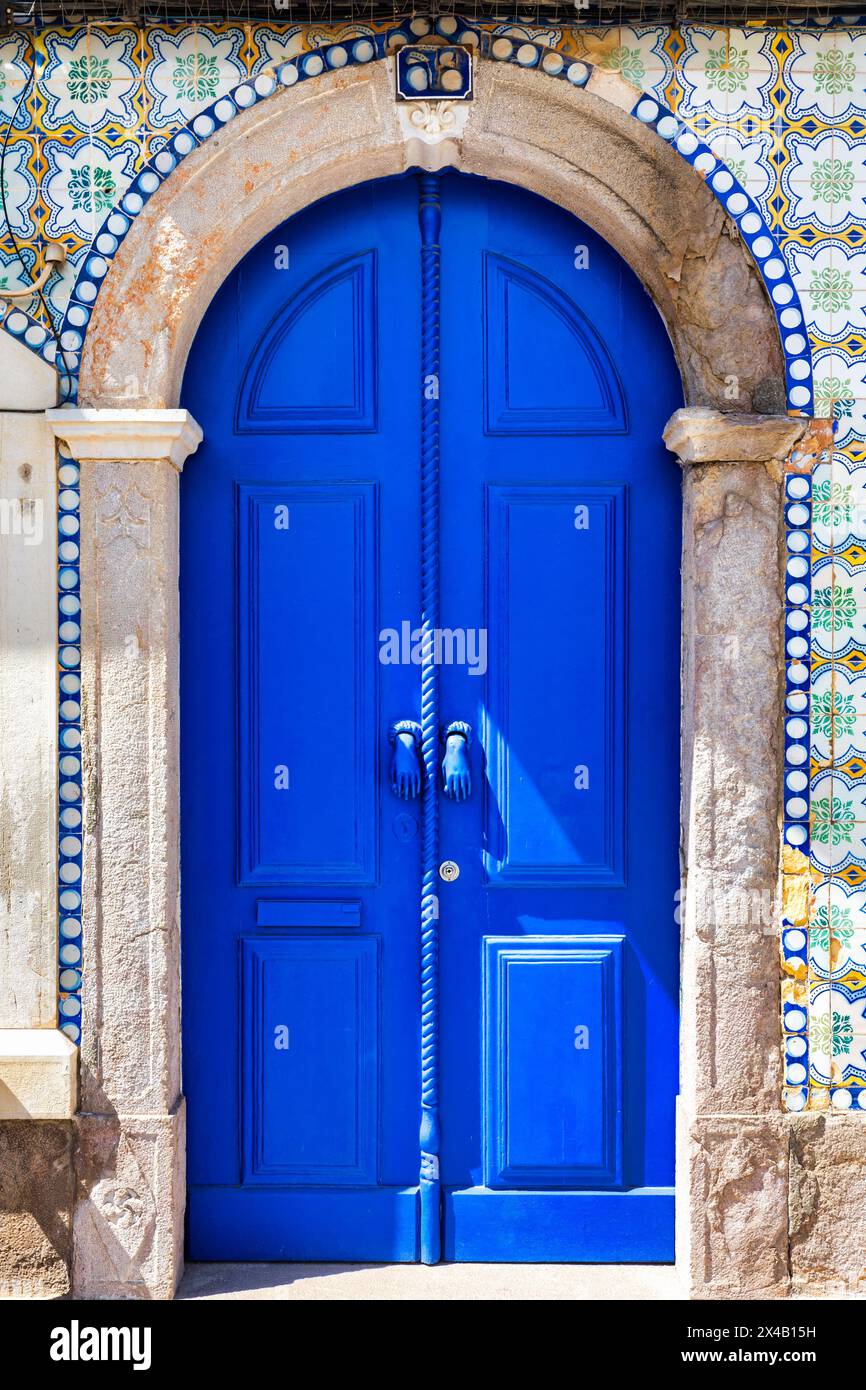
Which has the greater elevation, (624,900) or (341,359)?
(341,359)

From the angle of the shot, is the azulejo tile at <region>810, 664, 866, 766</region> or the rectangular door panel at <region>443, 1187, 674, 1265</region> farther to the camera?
the rectangular door panel at <region>443, 1187, 674, 1265</region>

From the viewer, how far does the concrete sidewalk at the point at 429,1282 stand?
2.96m

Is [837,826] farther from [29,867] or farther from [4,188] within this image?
[4,188]

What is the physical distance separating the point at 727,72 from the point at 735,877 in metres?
2.00

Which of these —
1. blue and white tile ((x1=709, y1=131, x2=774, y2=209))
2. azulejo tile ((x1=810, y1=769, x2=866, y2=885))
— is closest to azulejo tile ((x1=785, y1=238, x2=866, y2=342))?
blue and white tile ((x1=709, y1=131, x2=774, y2=209))

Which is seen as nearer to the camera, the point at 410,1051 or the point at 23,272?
the point at 23,272

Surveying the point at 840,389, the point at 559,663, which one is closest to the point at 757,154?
the point at 840,389

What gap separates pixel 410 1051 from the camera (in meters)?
3.12

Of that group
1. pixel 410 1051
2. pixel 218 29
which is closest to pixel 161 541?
pixel 218 29

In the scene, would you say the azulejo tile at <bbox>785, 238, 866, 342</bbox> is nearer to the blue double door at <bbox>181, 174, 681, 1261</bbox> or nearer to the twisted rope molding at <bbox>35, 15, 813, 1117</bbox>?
the twisted rope molding at <bbox>35, 15, 813, 1117</bbox>

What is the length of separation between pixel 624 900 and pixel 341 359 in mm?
1609

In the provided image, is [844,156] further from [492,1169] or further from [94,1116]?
[94,1116]

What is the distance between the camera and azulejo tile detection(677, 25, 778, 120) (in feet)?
9.52

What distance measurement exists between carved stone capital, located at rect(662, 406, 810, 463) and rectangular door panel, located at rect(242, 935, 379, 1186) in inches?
59.7
